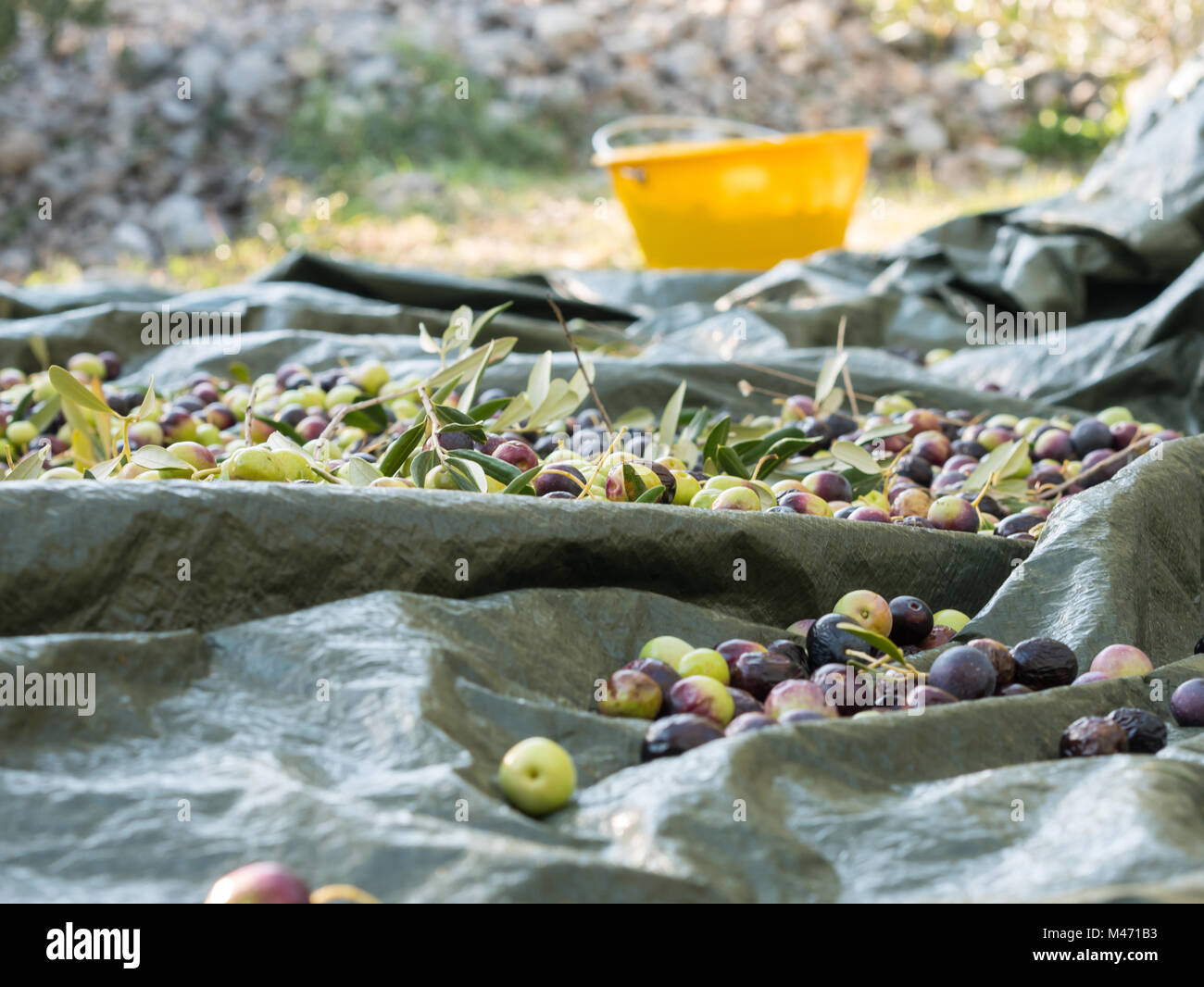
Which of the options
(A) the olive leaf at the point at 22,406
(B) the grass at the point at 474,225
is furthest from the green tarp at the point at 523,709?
(B) the grass at the point at 474,225

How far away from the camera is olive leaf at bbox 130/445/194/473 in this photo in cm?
154

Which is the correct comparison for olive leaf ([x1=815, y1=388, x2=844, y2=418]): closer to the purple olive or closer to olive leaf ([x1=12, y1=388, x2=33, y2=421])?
olive leaf ([x1=12, y1=388, x2=33, y2=421])

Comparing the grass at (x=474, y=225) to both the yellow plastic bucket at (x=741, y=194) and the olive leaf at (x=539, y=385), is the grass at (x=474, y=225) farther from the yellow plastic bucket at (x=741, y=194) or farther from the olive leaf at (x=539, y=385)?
the olive leaf at (x=539, y=385)

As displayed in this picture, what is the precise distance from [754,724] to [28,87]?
10706 millimetres

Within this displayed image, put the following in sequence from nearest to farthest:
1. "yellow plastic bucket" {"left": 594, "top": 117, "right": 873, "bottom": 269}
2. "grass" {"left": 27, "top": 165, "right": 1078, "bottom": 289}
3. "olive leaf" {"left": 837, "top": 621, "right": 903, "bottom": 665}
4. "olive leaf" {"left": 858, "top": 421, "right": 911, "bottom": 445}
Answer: "olive leaf" {"left": 837, "top": 621, "right": 903, "bottom": 665}
"olive leaf" {"left": 858, "top": 421, "right": 911, "bottom": 445}
"yellow plastic bucket" {"left": 594, "top": 117, "right": 873, "bottom": 269}
"grass" {"left": 27, "top": 165, "right": 1078, "bottom": 289}

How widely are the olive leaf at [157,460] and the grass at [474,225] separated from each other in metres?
5.26

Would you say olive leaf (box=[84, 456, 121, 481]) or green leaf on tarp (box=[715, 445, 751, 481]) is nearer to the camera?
olive leaf (box=[84, 456, 121, 481])

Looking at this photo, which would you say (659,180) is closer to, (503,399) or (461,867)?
(503,399)

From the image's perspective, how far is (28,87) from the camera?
391 inches

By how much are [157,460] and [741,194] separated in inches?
180

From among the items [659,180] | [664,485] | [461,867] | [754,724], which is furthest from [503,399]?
[659,180]

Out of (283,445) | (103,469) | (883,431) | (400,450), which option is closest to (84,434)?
(103,469)

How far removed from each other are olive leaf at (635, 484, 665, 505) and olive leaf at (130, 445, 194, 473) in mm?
602

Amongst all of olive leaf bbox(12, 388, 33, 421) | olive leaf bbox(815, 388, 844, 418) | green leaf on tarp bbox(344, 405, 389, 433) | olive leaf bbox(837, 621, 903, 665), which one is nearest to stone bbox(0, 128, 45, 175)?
olive leaf bbox(12, 388, 33, 421)
